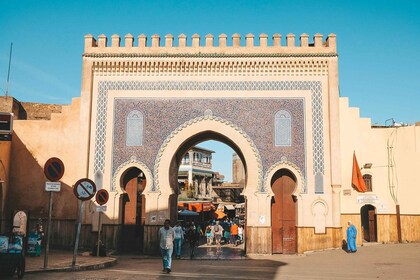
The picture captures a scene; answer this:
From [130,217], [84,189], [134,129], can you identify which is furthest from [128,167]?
[84,189]

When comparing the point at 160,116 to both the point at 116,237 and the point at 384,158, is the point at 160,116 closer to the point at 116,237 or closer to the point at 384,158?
the point at 116,237

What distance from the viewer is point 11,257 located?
367 inches

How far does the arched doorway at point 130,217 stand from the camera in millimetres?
18297

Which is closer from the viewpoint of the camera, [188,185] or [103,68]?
[103,68]

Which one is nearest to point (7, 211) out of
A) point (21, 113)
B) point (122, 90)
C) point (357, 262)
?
point (122, 90)

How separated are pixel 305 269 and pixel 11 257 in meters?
7.00

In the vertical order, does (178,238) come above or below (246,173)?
below

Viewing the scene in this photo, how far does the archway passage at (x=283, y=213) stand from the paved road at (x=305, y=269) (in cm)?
136

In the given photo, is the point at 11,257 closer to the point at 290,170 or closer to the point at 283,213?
the point at 283,213

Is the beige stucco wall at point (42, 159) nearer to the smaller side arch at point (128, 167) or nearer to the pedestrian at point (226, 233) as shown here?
the smaller side arch at point (128, 167)

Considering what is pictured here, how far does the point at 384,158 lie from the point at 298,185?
381 centimetres

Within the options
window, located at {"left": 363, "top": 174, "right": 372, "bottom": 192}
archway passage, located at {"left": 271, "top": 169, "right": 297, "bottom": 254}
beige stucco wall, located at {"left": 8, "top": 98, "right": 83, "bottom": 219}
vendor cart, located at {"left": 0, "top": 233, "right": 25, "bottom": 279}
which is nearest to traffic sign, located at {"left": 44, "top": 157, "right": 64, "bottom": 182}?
vendor cart, located at {"left": 0, "top": 233, "right": 25, "bottom": 279}

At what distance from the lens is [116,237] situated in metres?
17.7

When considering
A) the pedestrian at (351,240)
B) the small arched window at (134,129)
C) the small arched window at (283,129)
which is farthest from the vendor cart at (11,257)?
the pedestrian at (351,240)
